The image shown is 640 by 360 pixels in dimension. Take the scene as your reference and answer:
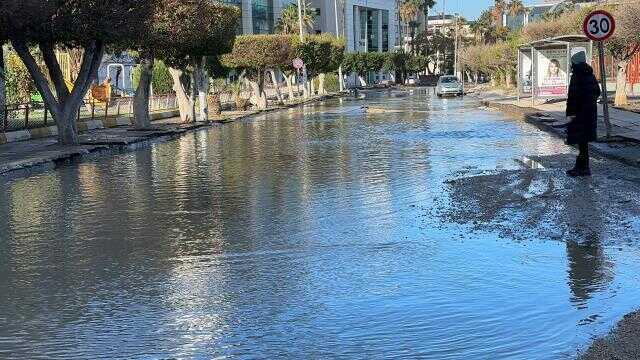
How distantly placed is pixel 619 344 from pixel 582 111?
8.25 metres

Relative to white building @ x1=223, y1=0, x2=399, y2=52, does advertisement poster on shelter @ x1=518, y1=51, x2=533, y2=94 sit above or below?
below

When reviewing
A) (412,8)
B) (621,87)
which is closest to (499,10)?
(412,8)

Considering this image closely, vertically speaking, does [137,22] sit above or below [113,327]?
above

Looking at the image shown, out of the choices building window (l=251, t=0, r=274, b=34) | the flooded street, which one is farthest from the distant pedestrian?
building window (l=251, t=0, r=274, b=34)

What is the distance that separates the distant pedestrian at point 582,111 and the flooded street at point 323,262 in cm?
45

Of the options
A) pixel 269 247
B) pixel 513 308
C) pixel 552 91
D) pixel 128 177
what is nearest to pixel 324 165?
pixel 128 177

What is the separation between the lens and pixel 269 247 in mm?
8898

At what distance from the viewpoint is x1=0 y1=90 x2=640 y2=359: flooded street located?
231 inches

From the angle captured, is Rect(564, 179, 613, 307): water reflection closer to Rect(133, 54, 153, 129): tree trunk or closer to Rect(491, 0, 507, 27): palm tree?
Rect(133, 54, 153, 129): tree trunk

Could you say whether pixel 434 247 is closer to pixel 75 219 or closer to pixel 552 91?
pixel 75 219

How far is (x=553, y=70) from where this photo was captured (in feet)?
125

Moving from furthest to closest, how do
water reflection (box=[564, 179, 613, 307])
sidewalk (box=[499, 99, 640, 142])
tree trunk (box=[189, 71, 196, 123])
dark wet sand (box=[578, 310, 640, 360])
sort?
1. tree trunk (box=[189, 71, 196, 123])
2. sidewalk (box=[499, 99, 640, 142])
3. water reflection (box=[564, 179, 613, 307])
4. dark wet sand (box=[578, 310, 640, 360])

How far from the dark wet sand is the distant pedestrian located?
24.2 feet

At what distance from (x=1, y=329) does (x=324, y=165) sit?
11.0 metres
